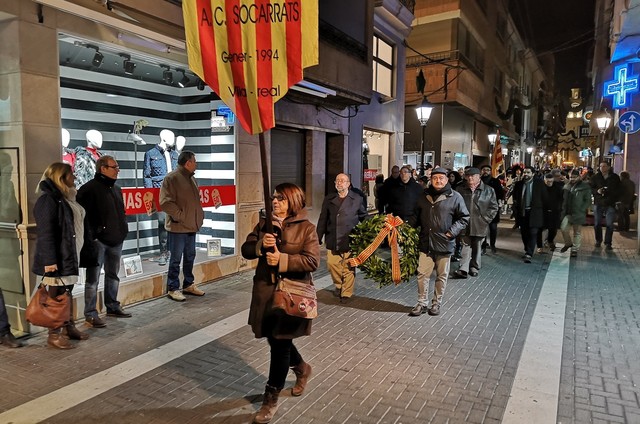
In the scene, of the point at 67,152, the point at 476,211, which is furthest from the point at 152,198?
the point at 476,211

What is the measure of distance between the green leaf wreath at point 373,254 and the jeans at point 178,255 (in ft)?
7.96

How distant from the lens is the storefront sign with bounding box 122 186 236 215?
690 centimetres

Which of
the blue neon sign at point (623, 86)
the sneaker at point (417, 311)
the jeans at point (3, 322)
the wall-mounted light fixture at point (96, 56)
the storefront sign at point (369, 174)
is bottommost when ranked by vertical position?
the sneaker at point (417, 311)

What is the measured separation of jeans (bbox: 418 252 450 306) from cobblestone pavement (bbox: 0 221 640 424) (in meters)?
0.29

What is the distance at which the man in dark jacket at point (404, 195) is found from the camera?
9906 millimetres

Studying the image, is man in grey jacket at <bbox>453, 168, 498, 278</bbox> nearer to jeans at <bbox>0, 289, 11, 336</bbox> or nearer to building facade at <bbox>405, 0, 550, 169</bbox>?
jeans at <bbox>0, 289, 11, 336</bbox>

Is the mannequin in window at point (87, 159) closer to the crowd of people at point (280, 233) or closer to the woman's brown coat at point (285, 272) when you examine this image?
the crowd of people at point (280, 233)

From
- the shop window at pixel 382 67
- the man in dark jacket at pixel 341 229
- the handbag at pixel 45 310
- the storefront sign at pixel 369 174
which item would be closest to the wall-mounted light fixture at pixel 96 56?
the handbag at pixel 45 310

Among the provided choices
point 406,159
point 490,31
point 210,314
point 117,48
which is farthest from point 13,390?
point 490,31

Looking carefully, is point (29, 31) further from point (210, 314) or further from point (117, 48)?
point (210, 314)

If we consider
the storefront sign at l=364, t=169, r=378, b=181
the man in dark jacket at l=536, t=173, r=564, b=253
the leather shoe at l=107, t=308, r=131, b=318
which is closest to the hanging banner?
the leather shoe at l=107, t=308, r=131, b=318

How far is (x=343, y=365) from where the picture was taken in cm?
483

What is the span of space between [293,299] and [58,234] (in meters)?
2.90

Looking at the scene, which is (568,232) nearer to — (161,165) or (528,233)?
(528,233)
